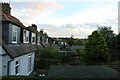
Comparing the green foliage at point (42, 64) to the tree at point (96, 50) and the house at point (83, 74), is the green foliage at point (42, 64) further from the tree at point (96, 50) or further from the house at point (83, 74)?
the house at point (83, 74)

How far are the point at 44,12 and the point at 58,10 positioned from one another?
7.44 feet

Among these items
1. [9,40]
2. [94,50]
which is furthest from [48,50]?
[9,40]

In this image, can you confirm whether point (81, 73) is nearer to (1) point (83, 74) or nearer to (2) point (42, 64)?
(1) point (83, 74)

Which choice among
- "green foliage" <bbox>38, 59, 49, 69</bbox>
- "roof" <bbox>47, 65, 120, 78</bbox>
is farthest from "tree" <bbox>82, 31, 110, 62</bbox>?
"roof" <bbox>47, 65, 120, 78</bbox>

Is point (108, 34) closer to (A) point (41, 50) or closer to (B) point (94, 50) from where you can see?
(B) point (94, 50)

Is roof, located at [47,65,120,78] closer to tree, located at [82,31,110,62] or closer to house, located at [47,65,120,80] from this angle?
house, located at [47,65,120,80]

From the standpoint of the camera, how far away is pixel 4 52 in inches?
384

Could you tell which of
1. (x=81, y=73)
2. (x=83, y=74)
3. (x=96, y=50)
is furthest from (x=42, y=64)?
(x=83, y=74)

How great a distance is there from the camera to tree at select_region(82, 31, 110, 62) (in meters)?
21.8

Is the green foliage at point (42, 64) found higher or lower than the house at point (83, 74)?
lower

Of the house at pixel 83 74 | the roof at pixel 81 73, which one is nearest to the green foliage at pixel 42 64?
the roof at pixel 81 73

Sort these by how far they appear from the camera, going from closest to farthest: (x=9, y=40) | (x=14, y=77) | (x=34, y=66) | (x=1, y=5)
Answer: (x=14, y=77) → (x=9, y=40) → (x=1, y=5) → (x=34, y=66)

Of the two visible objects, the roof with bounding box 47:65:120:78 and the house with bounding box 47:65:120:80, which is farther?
the roof with bounding box 47:65:120:78

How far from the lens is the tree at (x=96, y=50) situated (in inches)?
858
